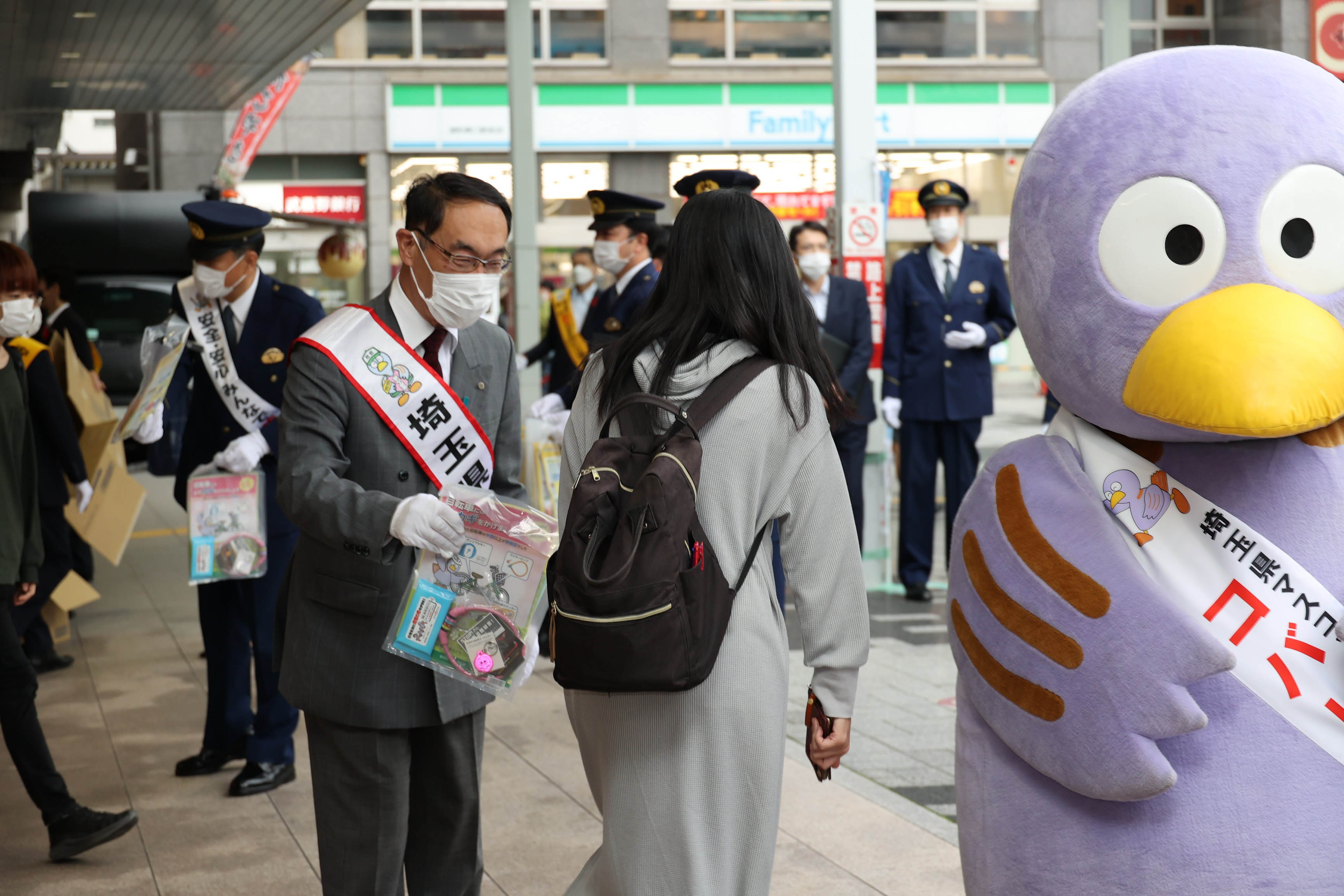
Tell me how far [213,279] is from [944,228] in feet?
13.3

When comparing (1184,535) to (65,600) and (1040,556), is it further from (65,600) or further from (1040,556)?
(65,600)

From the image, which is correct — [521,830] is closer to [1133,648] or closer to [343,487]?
[343,487]

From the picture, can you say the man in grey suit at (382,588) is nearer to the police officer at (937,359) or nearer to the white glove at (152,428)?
the white glove at (152,428)

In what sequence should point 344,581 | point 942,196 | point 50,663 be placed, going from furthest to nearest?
point 942,196 < point 50,663 < point 344,581

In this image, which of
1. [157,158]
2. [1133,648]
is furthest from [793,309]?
[157,158]

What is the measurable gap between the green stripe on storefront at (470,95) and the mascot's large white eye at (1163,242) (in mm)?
20993

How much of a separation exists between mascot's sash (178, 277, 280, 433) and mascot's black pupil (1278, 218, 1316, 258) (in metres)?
3.22

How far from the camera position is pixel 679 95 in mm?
22516

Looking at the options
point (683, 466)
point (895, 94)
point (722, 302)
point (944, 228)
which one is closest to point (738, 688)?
point (683, 466)

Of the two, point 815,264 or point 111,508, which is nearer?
point 111,508

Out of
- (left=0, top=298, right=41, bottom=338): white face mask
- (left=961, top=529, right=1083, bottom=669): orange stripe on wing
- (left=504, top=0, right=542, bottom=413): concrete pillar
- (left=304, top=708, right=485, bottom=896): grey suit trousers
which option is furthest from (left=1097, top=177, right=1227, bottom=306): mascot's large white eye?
(left=504, top=0, right=542, bottom=413): concrete pillar

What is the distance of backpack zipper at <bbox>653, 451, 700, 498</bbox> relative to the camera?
224 centimetres

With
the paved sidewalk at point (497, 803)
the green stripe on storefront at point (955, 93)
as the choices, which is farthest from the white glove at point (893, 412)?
the green stripe on storefront at point (955, 93)

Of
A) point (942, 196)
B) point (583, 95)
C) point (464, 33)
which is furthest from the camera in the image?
point (464, 33)
